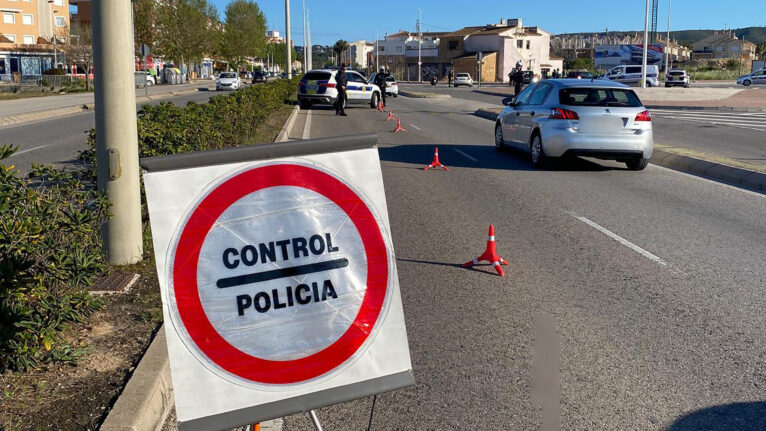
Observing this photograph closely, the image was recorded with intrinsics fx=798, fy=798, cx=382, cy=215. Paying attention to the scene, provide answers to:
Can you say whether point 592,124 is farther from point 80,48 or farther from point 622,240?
point 80,48

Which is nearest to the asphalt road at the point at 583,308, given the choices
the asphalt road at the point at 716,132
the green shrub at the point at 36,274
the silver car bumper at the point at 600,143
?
the green shrub at the point at 36,274

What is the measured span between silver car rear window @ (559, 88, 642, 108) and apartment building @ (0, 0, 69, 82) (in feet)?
233

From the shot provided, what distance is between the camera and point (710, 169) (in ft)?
47.1

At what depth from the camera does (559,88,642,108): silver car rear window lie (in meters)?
14.4

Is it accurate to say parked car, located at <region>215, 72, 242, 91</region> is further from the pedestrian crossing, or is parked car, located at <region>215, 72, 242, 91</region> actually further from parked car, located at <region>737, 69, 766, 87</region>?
parked car, located at <region>737, 69, 766, 87</region>

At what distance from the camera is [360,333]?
271 cm

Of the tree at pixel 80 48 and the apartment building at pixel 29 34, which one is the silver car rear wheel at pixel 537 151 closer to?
the tree at pixel 80 48

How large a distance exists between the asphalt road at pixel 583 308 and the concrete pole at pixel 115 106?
2427 mm

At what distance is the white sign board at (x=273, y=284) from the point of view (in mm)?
2531

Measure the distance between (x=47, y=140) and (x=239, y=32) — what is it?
9623 centimetres

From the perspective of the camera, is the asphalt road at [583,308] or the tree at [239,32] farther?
the tree at [239,32]

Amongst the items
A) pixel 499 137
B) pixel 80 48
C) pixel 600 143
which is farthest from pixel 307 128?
pixel 80 48

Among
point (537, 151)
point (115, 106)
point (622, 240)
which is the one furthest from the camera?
point (537, 151)

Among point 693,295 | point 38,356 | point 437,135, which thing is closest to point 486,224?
point 693,295
